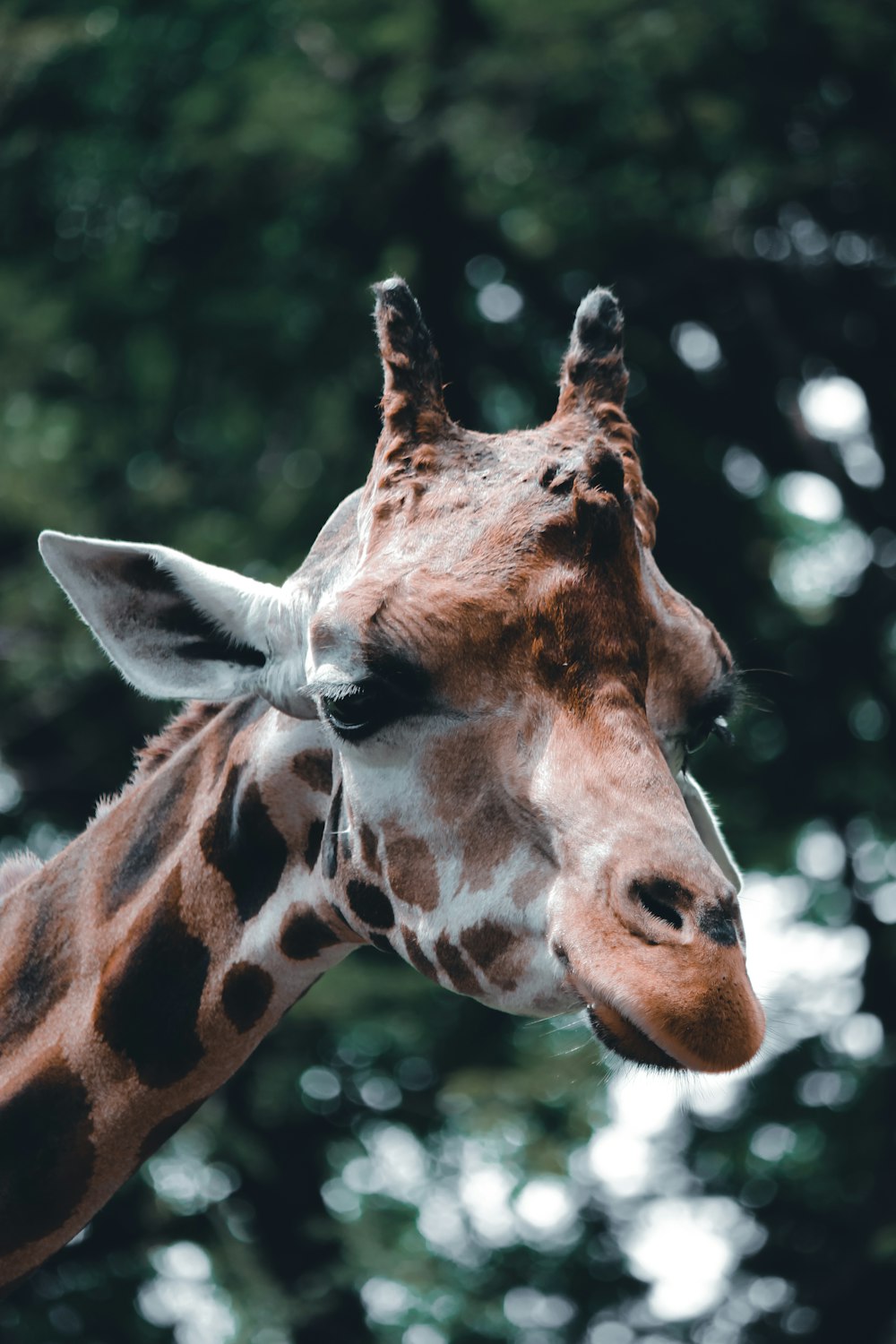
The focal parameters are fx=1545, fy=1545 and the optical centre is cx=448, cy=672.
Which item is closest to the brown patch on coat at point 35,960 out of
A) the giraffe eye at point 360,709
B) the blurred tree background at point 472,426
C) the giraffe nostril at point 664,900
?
the giraffe eye at point 360,709

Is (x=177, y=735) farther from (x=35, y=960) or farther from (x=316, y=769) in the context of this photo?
(x=316, y=769)

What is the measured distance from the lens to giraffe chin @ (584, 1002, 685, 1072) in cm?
301

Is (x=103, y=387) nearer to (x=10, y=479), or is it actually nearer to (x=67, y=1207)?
(x=10, y=479)

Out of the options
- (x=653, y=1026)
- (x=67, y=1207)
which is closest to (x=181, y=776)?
(x=67, y=1207)

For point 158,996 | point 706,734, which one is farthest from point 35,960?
point 706,734

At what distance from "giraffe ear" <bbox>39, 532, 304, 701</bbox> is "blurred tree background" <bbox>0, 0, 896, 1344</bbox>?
604cm

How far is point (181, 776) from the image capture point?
455 centimetres

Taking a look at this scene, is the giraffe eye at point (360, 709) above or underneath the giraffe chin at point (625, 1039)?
above

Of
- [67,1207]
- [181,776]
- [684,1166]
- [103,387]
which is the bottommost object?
[684,1166]

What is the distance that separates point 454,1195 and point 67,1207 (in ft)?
29.3

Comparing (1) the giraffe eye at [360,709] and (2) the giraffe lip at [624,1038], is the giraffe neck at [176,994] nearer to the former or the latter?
(1) the giraffe eye at [360,709]

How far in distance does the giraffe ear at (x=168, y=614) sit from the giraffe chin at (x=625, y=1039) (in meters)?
1.42

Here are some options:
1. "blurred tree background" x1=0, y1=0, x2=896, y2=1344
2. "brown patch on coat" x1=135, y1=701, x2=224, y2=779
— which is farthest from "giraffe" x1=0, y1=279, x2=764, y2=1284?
"blurred tree background" x1=0, y1=0, x2=896, y2=1344

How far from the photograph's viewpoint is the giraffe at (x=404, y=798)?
3.18 m
